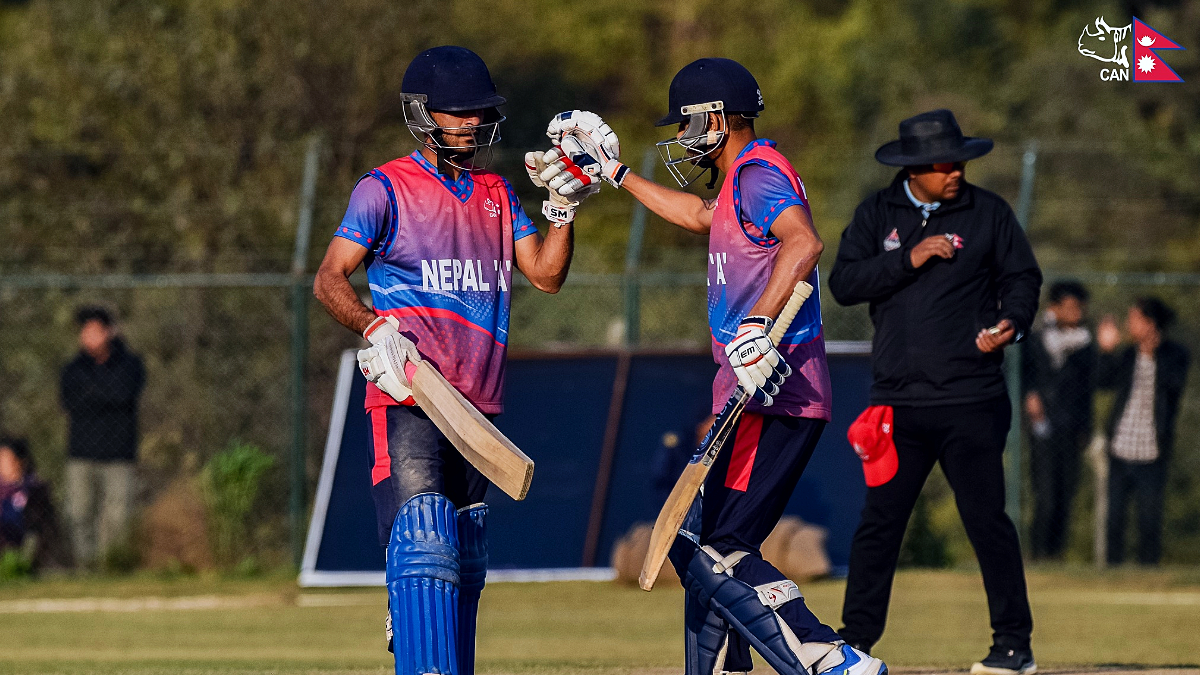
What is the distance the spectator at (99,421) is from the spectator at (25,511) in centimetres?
39

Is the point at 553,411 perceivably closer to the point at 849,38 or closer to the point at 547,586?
the point at 547,586

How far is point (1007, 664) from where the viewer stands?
6.59 meters

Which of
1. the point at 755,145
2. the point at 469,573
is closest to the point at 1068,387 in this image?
the point at 755,145

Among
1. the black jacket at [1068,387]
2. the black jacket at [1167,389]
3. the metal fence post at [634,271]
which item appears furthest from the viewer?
the black jacket at [1068,387]

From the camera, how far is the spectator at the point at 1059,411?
1255 centimetres

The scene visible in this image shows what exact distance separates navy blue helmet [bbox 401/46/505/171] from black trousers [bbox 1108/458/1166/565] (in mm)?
7993

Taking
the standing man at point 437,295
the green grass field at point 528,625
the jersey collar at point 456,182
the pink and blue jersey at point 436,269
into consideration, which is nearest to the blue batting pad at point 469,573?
the standing man at point 437,295

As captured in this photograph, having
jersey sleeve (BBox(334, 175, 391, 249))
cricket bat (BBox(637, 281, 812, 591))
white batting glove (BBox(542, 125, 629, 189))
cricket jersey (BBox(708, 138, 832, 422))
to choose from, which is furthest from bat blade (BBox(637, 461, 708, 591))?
jersey sleeve (BBox(334, 175, 391, 249))

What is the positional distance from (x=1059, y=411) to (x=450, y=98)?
8119 mm

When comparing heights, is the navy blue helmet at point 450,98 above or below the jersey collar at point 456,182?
above

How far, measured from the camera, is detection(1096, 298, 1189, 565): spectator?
1219 centimetres

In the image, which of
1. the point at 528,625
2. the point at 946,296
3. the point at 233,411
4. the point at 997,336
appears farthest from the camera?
the point at 233,411

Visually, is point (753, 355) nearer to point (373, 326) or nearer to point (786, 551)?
point (373, 326)

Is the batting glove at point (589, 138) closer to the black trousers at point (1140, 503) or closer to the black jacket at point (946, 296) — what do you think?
the black jacket at point (946, 296)
